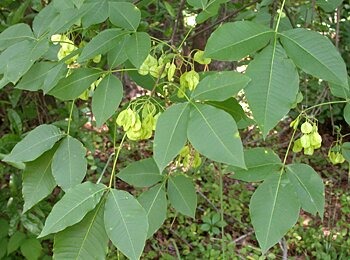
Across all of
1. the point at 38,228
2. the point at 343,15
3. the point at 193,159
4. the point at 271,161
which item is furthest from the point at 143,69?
the point at 343,15

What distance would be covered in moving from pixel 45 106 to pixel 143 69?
205 centimetres

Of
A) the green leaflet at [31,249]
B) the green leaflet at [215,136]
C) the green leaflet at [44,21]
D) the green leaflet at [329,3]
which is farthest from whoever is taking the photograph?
the green leaflet at [31,249]

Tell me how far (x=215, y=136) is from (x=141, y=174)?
18.8 inches

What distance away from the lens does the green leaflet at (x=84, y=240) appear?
3.12 feet

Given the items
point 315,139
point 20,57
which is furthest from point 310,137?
point 20,57

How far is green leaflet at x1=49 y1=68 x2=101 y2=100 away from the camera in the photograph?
1087 millimetres

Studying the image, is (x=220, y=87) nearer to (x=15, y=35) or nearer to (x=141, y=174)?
(x=141, y=174)

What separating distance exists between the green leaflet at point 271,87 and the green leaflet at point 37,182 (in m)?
0.56

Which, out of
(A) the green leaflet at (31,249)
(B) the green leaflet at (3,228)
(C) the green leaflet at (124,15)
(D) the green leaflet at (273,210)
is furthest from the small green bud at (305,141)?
(B) the green leaflet at (3,228)

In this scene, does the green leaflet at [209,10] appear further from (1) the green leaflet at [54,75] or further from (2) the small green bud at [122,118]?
(1) the green leaflet at [54,75]

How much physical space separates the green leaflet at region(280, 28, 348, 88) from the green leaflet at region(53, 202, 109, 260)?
0.52 m

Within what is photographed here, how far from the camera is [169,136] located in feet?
2.87

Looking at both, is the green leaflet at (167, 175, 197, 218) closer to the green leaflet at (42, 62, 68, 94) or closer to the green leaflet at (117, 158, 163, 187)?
the green leaflet at (117, 158, 163, 187)

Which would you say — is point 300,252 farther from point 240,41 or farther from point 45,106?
point 240,41
